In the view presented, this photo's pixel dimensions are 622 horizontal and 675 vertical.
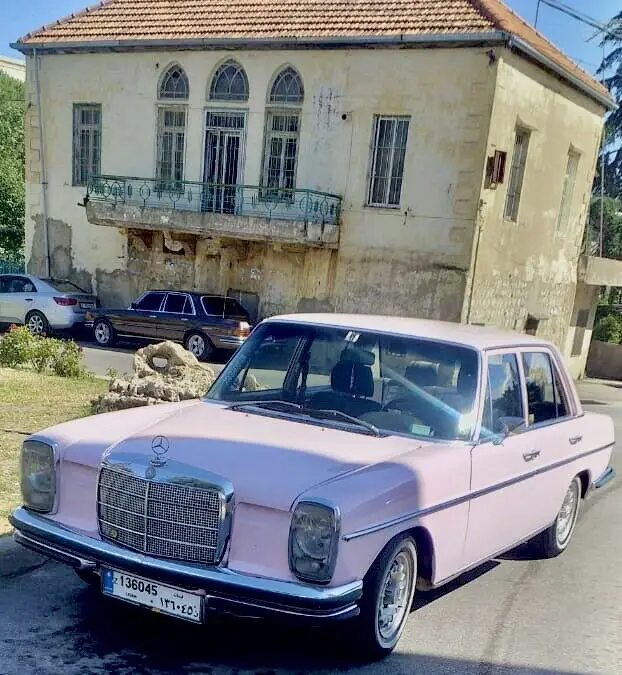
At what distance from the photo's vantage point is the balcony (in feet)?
59.1

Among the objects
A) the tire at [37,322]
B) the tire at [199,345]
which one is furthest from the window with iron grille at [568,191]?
the tire at [37,322]

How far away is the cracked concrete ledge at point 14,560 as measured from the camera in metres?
4.59

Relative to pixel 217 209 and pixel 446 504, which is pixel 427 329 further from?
pixel 217 209

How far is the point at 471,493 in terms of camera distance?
4.34 m

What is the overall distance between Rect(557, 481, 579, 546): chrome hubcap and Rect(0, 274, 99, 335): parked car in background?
585 inches

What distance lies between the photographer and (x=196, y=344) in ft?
55.8

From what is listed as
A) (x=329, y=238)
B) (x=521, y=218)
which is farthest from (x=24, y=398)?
(x=521, y=218)

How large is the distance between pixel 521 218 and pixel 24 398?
1331 centimetres

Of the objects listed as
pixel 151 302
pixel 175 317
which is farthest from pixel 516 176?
pixel 151 302

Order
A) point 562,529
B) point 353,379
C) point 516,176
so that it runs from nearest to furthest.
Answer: point 353,379, point 562,529, point 516,176

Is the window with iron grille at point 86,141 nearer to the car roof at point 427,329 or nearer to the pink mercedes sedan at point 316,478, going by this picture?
the car roof at point 427,329

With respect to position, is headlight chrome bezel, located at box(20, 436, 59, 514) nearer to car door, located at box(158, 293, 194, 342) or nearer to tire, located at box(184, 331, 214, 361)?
tire, located at box(184, 331, 214, 361)

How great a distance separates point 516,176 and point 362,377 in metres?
15.1

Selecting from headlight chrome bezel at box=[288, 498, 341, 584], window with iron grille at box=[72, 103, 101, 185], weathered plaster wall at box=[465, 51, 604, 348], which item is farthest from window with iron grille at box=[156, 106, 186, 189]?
headlight chrome bezel at box=[288, 498, 341, 584]
